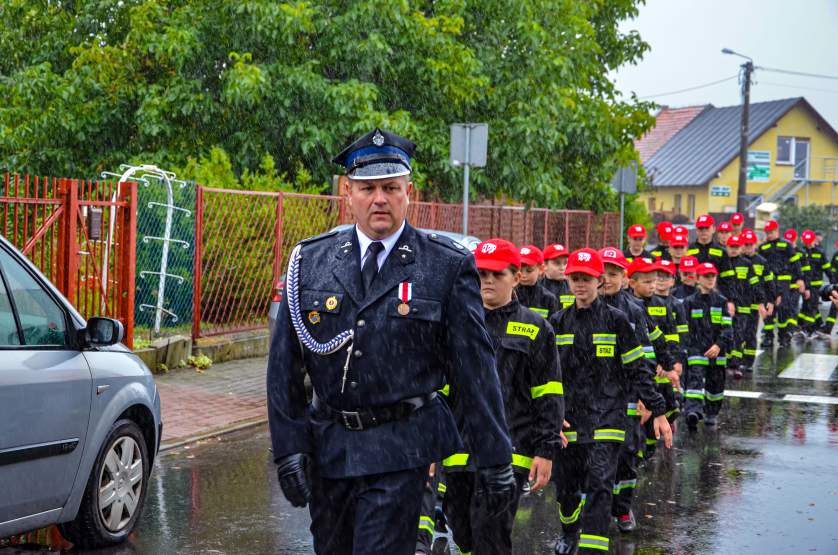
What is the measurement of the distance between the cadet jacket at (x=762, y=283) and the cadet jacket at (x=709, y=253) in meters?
1.97

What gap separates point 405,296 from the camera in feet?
12.2

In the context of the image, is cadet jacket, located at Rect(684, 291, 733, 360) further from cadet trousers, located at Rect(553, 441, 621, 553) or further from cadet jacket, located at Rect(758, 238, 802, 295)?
cadet jacket, located at Rect(758, 238, 802, 295)

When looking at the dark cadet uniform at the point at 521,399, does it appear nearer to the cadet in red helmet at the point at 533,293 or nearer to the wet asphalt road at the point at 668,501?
the wet asphalt road at the point at 668,501

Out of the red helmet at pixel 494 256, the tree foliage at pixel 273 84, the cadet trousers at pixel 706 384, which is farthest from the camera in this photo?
the tree foliage at pixel 273 84

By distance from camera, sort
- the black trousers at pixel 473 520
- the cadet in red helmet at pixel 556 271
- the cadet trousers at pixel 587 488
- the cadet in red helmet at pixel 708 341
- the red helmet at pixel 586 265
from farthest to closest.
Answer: the cadet in red helmet at pixel 708 341, the cadet in red helmet at pixel 556 271, the red helmet at pixel 586 265, the cadet trousers at pixel 587 488, the black trousers at pixel 473 520

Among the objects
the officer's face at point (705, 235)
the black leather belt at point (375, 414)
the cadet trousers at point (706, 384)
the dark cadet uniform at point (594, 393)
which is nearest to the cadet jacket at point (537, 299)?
the dark cadet uniform at point (594, 393)

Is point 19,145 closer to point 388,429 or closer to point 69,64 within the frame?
point 69,64

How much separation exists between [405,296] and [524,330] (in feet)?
6.42

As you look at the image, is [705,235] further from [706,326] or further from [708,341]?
[708,341]

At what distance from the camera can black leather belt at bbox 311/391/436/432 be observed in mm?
3662

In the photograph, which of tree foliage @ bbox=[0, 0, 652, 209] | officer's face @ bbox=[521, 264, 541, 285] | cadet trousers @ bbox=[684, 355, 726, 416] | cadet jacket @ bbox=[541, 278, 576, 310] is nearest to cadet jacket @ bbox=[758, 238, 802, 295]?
tree foliage @ bbox=[0, 0, 652, 209]

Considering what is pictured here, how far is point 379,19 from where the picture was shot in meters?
19.2

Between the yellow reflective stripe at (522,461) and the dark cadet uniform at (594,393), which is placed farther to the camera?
the dark cadet uniform at (594,393)

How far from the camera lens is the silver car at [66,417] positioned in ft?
17.2
